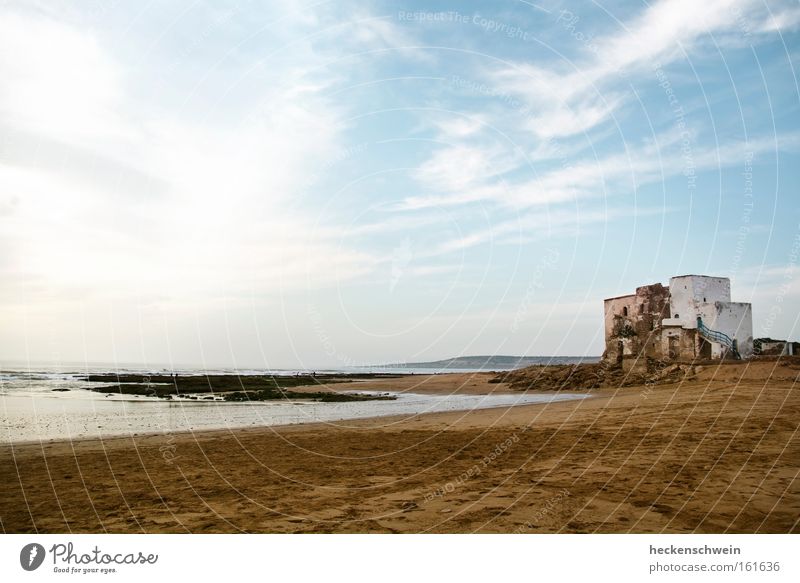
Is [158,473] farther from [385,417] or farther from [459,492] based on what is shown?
[385,417]

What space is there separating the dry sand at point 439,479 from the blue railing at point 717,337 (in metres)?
20.8

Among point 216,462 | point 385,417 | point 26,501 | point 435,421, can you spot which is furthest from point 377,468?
point 385,417

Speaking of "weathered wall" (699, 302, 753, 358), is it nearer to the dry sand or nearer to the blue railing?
the blue railing

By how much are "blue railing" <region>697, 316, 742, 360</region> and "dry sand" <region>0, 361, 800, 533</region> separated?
2082cm

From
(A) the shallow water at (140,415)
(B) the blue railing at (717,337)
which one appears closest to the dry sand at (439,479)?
(A) the shallow water at (140,415)

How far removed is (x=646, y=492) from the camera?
6605 millimetres

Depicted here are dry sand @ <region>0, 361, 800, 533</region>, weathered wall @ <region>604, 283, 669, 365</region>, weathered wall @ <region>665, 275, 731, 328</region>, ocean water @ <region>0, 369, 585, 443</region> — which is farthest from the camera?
weathered wall @ <region>604, 283, 669, 365</region>

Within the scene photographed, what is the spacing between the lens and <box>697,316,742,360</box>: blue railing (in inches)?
1270

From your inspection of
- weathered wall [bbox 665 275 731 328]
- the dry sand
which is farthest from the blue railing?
the dry sand

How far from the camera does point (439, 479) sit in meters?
7.98

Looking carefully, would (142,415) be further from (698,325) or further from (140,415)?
(698,325)
